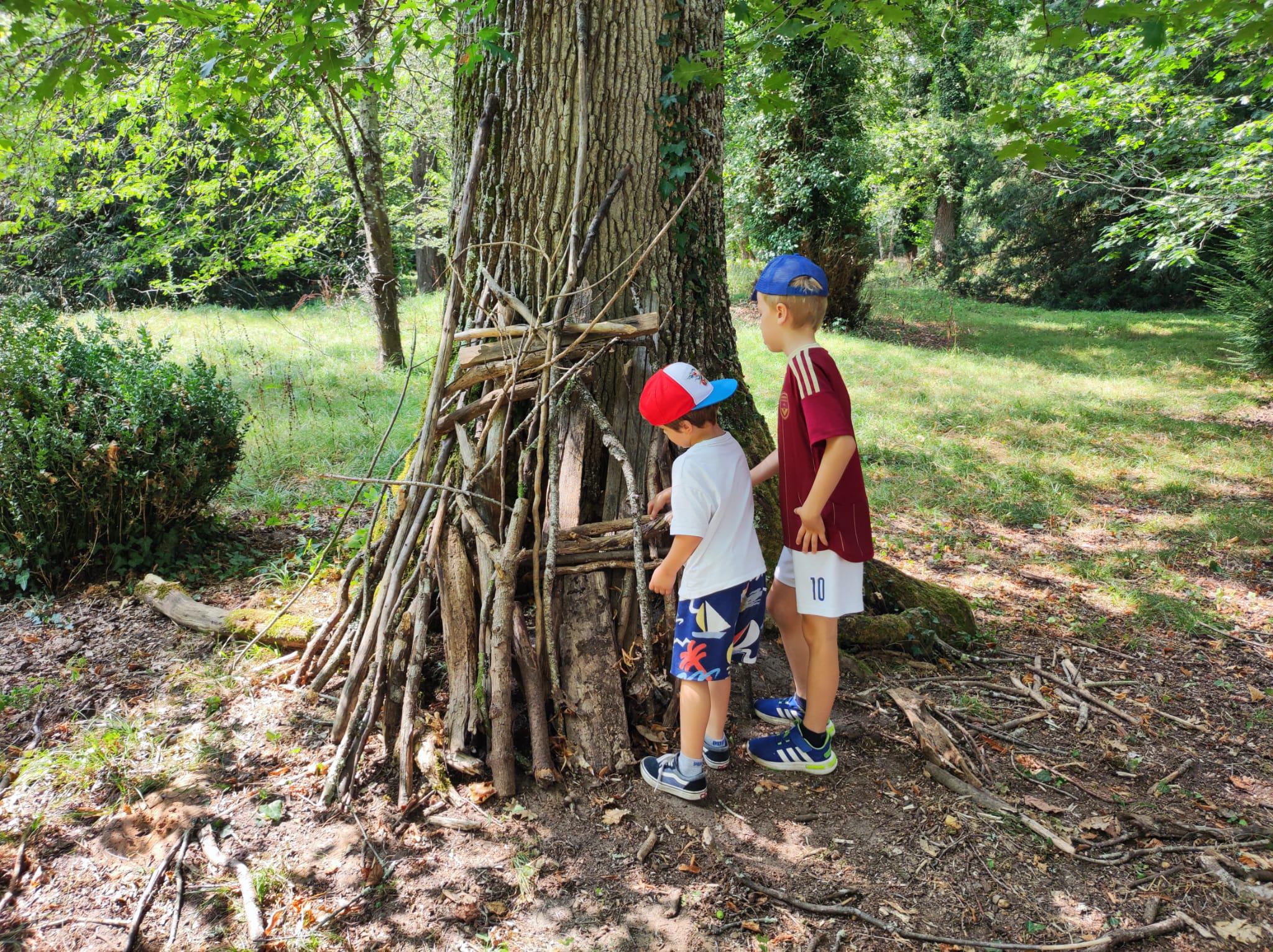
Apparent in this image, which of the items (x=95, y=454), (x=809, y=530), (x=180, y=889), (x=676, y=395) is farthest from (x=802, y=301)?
(x=95, y=454)

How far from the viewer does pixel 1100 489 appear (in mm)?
6992

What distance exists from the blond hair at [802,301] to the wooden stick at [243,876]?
2.61 metres

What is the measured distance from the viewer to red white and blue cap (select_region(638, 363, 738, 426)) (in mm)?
2684

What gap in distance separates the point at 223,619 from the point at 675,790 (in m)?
2.75

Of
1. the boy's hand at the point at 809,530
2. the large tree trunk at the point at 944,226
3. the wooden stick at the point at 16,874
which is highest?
the large tree trunk at the point at 944,226

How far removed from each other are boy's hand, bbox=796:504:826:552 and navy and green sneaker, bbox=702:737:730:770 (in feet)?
2.70

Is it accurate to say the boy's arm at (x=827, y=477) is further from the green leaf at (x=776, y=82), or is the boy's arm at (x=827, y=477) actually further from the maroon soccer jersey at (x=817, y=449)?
the green leaf at (x=776, y=82)

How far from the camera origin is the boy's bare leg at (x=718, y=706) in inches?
110

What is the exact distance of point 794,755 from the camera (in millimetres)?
2957

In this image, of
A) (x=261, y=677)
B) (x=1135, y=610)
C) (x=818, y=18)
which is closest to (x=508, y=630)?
(x=261, y=677)

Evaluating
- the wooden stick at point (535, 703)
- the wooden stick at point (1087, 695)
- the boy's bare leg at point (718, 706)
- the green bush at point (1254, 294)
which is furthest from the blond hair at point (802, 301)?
the green bush at point (1254, 294)

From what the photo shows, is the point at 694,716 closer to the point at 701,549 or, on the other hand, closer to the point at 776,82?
the point at 701,549

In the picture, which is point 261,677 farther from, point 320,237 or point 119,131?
point 320,237

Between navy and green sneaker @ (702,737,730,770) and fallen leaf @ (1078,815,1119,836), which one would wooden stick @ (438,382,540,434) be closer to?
navy and green sneaker @ (702,737,730,770)
